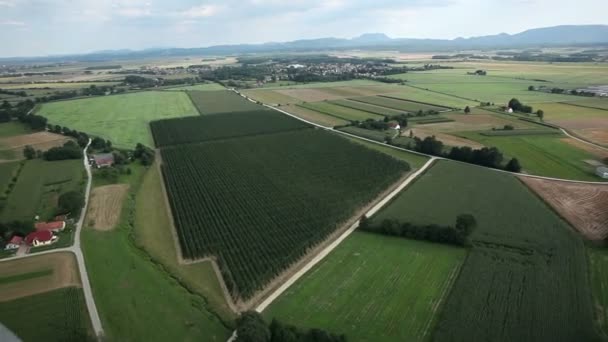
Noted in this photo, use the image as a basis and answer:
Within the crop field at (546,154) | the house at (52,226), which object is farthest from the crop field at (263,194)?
the crop field at (546,154)

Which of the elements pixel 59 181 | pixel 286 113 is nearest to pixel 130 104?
pixel 286 113

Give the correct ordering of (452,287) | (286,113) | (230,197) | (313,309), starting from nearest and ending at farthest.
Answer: (313,309) < (452,287) < (230,197) < (286,113)

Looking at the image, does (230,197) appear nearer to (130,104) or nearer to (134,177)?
(134,177)

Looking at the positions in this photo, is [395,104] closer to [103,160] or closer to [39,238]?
[103,160]

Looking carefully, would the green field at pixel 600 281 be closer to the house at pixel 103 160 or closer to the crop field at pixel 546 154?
the crop field at pixel 546 154

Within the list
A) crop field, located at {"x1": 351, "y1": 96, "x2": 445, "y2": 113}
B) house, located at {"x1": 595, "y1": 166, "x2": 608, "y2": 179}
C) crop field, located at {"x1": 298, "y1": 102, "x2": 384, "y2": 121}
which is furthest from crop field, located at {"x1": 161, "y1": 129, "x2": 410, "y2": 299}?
crop field, located at {"x1": 351, "y1": 96, "x2": 445, "y2": 113}

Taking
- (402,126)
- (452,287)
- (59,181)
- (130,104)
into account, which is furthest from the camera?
(130,104)
